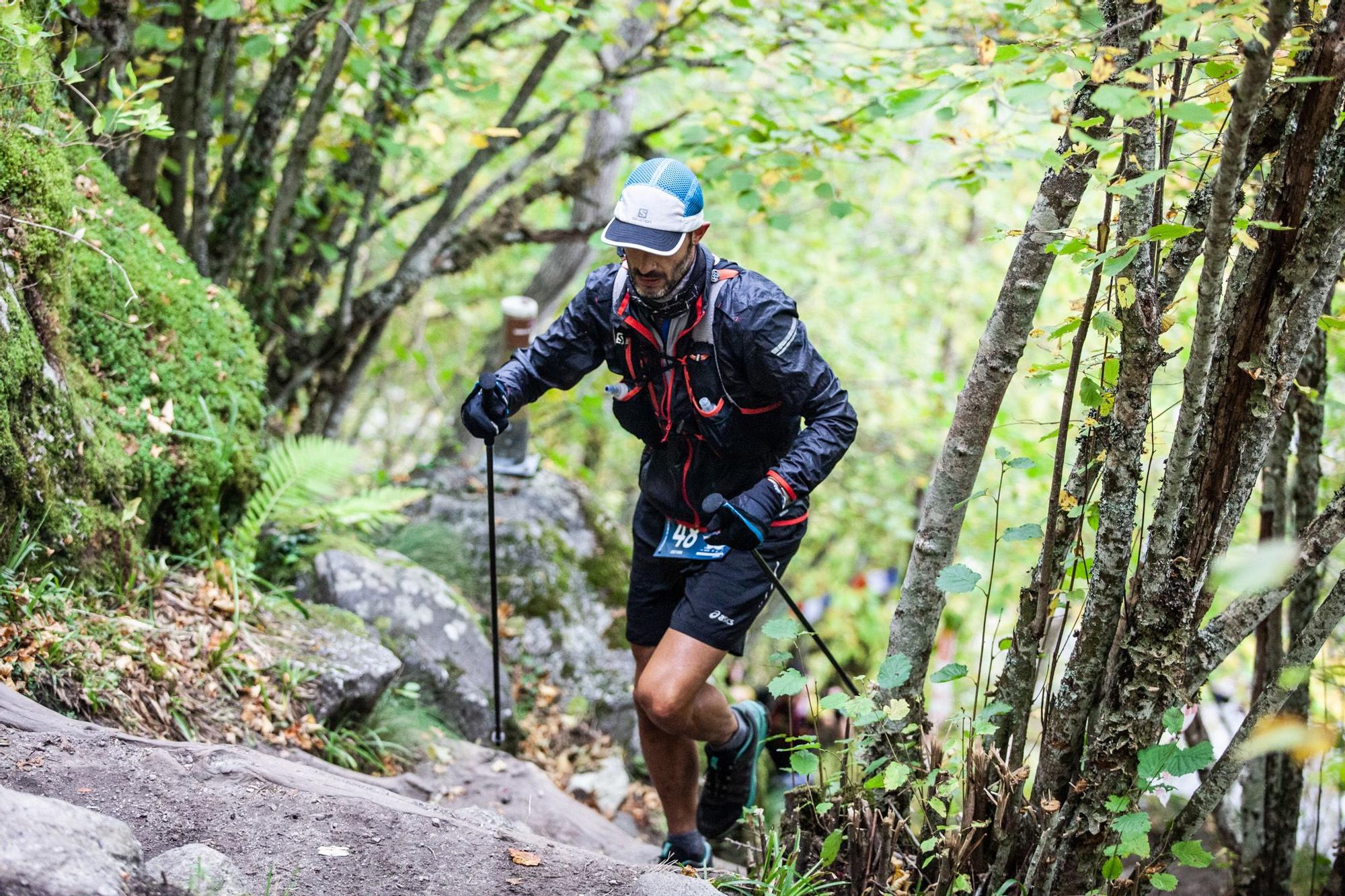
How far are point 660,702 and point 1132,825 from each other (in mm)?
1710

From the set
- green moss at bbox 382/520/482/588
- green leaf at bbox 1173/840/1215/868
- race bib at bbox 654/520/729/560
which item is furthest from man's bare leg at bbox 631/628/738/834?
green moss at bbox 382/520/482/588

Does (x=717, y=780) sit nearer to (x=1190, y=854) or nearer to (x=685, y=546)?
(x=685, y=546)

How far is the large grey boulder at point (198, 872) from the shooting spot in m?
2.38

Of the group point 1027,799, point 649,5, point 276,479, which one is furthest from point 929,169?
→ point 1027,799

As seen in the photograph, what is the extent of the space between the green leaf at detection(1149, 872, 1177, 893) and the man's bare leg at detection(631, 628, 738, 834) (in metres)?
1.67

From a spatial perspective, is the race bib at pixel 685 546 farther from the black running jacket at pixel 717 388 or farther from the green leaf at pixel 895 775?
the green leaf at pixel 895 775

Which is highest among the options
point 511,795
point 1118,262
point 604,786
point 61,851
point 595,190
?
point 595,190

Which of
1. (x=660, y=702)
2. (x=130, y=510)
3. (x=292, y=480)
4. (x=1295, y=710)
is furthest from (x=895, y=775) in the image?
(x=292, y=480)

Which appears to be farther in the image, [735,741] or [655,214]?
[735,741]

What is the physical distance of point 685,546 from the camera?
4219 millimetres

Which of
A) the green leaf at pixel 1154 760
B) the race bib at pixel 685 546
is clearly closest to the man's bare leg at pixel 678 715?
the race bib at pixel 685 546

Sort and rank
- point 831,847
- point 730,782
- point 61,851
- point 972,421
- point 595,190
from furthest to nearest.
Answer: point 595,190, point 730,782, point 972,421, point 831,847, point 61,851

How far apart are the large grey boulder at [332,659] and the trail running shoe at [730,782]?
5.76 ft

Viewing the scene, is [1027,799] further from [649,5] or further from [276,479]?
[649,5]
